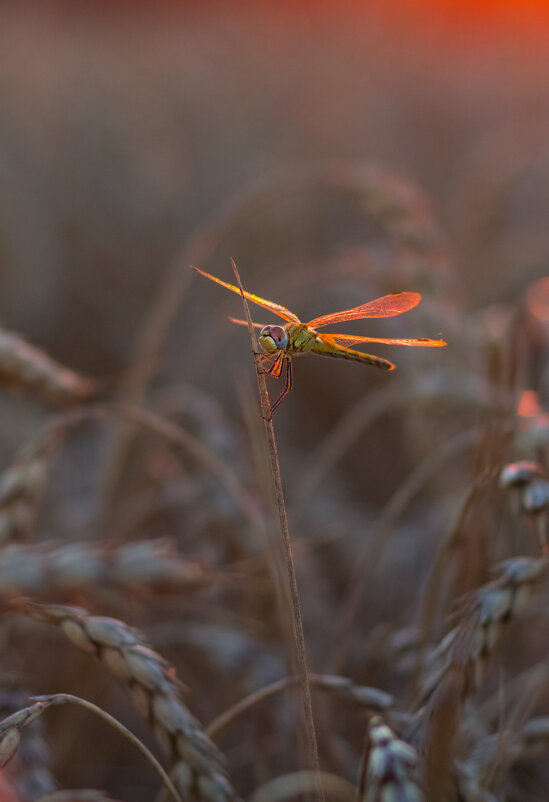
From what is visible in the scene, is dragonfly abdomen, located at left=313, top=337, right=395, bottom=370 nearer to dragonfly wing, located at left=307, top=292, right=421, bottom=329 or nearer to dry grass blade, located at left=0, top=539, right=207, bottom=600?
dragonfly wing, located at left=307, top=292, right=421, bottom=329

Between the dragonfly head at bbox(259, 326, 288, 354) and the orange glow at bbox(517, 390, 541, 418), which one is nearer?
the dragonfly head at bbox(259, 326, 288, 354)

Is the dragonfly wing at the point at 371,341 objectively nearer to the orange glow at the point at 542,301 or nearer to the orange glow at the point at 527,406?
the orange glow at the point at 527,406

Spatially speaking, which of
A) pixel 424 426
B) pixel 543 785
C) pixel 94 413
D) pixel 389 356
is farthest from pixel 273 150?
pixel 543 785

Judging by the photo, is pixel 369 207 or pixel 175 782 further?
pixel 369 207

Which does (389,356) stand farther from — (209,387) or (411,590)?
(209,387)

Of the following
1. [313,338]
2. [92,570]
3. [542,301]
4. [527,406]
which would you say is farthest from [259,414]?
[542,301]

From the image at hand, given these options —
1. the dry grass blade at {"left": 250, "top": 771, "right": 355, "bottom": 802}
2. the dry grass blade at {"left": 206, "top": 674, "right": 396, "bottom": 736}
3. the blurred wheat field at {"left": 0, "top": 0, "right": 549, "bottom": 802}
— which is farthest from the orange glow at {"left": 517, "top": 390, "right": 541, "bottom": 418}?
the dry grass blade at {"left": 250, "top": 771, "right": 355, "bottom": 802}

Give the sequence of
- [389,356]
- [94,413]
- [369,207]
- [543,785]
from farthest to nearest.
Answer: [389,356]
[369,207]
[543,785]
[94,413]
